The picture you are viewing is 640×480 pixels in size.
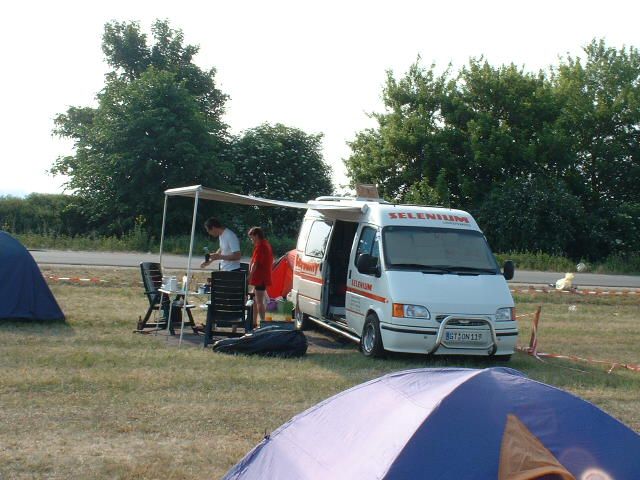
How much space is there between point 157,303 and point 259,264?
1.69 m

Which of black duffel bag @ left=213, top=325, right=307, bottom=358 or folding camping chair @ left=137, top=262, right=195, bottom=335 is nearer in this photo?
black duffel bag @ left=213, top=325, right=307, bottom=358

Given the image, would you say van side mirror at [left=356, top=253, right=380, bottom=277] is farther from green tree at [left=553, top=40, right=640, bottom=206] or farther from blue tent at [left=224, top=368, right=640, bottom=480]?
green tree at [left=553, top=40, right=640, bottom=206]

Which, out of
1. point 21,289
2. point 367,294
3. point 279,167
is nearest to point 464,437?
point 367,294

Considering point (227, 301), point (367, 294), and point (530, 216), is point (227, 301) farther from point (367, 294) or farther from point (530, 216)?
point (530, 216)

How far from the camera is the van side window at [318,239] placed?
46.0ft

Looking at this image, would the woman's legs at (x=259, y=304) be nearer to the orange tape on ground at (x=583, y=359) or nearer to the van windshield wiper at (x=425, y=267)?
the van windshield wiper at (x=425, y=267)

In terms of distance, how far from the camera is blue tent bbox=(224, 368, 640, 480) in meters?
4.75

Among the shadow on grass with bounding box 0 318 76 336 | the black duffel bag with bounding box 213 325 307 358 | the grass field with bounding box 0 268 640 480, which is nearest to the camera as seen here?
the grass field with bounding box 0 268 640 480

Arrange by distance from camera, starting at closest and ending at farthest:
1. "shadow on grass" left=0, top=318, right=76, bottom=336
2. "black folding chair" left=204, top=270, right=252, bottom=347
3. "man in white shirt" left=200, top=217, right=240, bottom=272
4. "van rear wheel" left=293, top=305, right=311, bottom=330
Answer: "black folding chair" left=204, top=270, right=252, bottom=347 < "shadow on grass" left=0, top=318, right=76, bottom=336 < "man in white shirt" left=200, top=217, right=240, bottom=272 < "van rear wheel" left=293, top=305, right=311, bottom=330

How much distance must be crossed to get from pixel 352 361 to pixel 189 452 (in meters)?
4.67

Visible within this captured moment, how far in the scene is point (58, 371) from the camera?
392 inches

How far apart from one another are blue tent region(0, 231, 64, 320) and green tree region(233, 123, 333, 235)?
26871mm

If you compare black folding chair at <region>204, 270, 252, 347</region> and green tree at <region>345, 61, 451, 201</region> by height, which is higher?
green tree at <region>345, 61, 451, 201</region>

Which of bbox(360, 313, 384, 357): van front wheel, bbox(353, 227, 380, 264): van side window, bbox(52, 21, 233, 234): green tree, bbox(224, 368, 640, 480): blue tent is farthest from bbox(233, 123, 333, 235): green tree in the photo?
bbox(224, 368, 640, 480): blue tent
